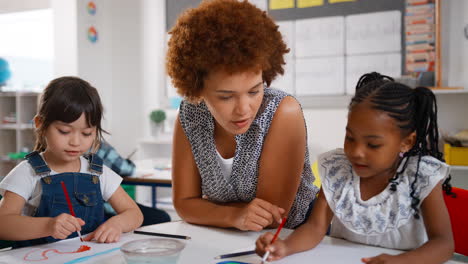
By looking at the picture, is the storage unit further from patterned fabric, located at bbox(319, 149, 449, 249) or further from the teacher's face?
patterned fabric, located at bbox(319, 149, 449, 249)

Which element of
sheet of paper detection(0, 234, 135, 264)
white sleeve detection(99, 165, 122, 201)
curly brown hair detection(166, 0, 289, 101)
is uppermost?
curly brown hair detection(166, 0, 289, 101)

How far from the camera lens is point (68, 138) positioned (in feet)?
4.40

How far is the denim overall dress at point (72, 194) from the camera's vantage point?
4.40 feet

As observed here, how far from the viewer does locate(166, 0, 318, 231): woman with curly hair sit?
116 cm

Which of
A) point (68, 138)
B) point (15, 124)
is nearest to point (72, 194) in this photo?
point (68, 138)

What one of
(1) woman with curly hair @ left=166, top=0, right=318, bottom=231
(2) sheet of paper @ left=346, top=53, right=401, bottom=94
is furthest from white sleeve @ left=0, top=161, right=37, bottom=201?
(2) sheet of paper @ left=346, top=53, right=401, bottom=94

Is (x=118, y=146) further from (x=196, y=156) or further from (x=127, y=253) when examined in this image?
(x=127, y=253)

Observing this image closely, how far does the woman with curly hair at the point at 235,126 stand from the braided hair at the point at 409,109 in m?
0.29

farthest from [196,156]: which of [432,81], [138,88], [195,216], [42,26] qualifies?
[42,26]

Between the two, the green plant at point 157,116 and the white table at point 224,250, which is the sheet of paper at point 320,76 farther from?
the white table at point 224,250

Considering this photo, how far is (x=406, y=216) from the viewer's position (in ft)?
3.44

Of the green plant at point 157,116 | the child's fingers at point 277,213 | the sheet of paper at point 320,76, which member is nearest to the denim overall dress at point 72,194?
the child's fingers at point 277,213

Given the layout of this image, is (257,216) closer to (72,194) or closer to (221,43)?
(221,43)

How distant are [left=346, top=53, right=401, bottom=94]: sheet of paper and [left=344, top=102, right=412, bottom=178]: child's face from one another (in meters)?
2.92
